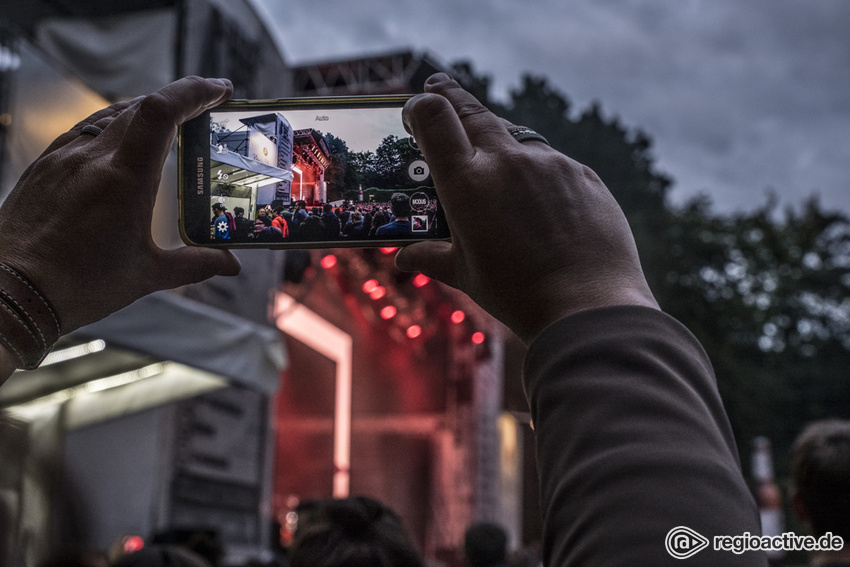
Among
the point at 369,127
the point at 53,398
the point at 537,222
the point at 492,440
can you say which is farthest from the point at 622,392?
the point at 492,440

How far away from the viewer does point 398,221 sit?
1401mm

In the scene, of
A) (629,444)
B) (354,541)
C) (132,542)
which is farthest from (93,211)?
(132,542)

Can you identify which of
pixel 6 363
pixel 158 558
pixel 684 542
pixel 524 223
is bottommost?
pixel 158 558

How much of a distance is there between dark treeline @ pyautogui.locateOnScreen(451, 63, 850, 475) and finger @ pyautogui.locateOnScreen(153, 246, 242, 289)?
26.4 metres

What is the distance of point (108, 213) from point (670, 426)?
82 centimetres

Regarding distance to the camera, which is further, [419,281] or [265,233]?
[419,281]

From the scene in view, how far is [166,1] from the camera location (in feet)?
23.1

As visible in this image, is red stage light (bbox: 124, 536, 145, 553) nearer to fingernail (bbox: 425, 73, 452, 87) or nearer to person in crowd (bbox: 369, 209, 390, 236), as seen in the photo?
person in crowd (bbox: 369, 209, 390, 236)

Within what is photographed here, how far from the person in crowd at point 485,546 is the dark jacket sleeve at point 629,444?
4.04 meters

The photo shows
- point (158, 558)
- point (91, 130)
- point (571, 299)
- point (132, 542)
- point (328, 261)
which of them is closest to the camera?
point (571, 299)

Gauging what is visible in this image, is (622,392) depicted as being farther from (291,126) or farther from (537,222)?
(291,126)

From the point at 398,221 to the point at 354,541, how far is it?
0.95 m

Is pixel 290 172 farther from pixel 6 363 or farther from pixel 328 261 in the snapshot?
pixel 328 261

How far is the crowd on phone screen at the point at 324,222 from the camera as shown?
140 cm
